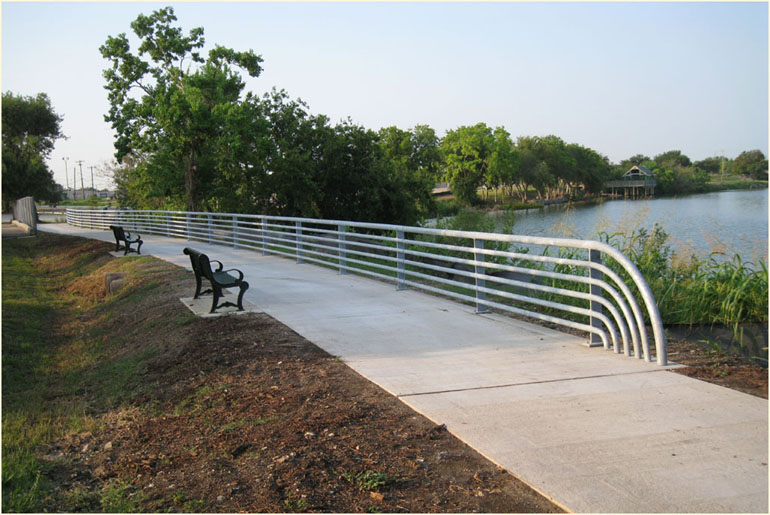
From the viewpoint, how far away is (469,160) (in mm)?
101125

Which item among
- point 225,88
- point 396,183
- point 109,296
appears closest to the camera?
point 109,296

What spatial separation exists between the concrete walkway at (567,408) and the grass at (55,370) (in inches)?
93.5

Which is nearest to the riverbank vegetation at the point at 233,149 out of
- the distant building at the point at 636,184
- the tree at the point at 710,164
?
the distant building at the point at 636,184

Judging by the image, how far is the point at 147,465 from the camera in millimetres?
4773

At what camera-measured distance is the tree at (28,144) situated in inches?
1813

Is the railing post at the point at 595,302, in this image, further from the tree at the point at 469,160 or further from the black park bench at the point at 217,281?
the tree at the point at 469,160

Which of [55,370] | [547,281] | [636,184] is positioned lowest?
[55,370]

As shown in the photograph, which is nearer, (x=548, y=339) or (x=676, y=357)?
(x=676, y=357)

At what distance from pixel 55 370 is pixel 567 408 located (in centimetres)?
714

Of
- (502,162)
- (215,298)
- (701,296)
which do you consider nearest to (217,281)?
(215,298)

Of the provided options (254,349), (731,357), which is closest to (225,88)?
(254,349)

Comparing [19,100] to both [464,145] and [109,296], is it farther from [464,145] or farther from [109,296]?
[464,145]

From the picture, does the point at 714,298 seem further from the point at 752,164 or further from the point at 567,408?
the point at 752,164

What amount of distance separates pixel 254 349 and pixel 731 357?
5.08m
